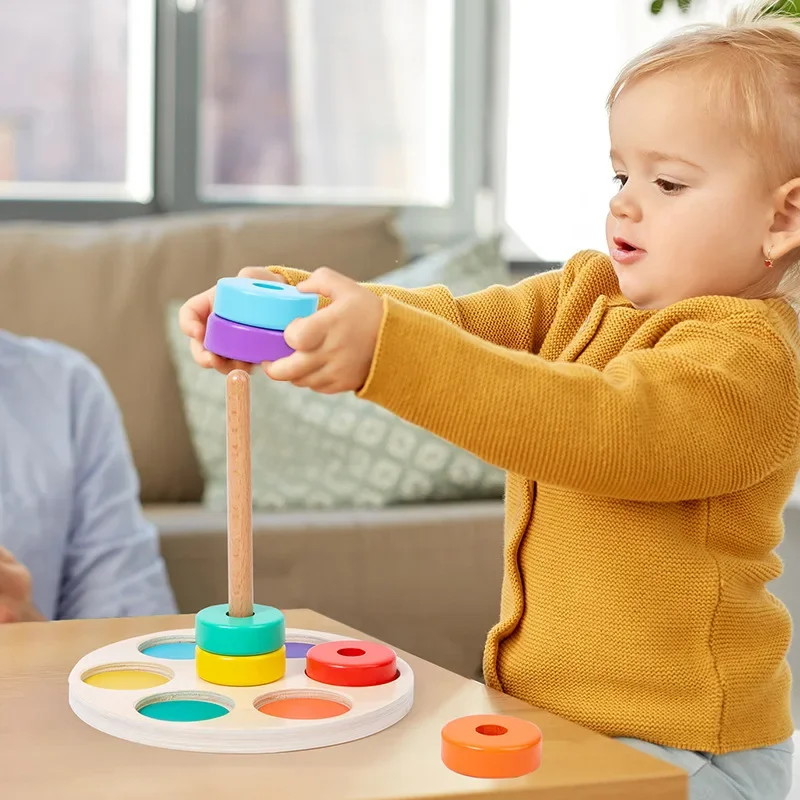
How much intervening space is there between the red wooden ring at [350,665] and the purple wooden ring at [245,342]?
20 centimetres

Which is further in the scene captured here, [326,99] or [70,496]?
[326,99]

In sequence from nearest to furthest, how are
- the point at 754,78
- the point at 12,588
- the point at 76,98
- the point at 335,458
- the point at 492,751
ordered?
the point at 492,751 → the point at 754,78 → the point at 12,588 → the point at 335,458 → the point at 76,98

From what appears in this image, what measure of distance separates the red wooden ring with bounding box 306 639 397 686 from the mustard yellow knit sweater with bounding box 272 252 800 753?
0.13 metres

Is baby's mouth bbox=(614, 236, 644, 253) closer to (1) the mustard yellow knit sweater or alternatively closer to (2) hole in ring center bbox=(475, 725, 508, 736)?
(1) the mustard yellow knit sweater

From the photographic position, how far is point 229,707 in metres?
0.74

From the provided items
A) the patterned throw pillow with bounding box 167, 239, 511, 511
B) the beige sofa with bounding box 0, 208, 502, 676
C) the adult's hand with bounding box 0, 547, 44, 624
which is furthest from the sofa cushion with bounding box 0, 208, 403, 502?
the adult's hand with bounding box 0, 547, 44, 624

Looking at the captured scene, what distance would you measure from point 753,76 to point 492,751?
0.50m

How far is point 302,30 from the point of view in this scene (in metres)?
2.69

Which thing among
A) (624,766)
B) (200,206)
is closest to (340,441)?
(200,206)

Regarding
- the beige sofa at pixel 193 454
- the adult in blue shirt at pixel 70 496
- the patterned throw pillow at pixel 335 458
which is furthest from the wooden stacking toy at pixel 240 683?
the patterned throw pillow at pixel 335 458

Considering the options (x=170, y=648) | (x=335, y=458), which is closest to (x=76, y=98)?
(x=335, y=458)

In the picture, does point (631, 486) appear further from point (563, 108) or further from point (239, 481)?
point (563, 108)

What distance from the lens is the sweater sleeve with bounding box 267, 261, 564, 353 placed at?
0.98 metres

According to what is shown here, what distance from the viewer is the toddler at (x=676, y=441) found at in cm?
76
